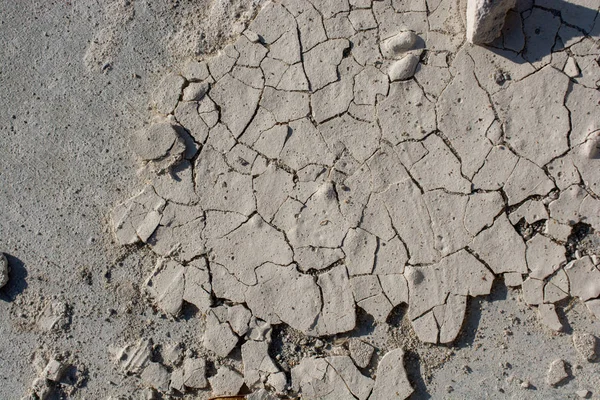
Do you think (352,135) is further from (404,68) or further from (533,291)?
(533,291)

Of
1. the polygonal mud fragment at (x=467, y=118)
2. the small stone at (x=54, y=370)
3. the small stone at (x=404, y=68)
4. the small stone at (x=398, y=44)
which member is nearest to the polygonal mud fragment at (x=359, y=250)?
the polygonal mud fragment at (x=467, y=118)

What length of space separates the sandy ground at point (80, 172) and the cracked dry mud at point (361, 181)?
4.4 inches

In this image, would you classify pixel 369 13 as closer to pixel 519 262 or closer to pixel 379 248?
pixel 379 248

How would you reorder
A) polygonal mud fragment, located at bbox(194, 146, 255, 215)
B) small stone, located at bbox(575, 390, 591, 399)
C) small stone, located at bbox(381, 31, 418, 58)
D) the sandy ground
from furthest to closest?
the sandy ground, polygonal mud fragment, located at bbox(194, 146, 255, 215), small stone, located at bbox(381, 31, 418, 58), small stone, located at bbox(575, 390, 591, 399)

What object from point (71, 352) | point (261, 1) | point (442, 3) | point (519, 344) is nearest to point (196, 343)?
point (71, 352)

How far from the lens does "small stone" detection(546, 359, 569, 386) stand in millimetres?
2889

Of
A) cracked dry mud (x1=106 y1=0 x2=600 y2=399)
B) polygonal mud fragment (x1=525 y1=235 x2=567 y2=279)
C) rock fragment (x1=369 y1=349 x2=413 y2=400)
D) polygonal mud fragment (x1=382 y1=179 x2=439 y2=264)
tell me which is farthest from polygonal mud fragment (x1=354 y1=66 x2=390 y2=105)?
rock fragment (x1=369 y1=349 x2=413 y2=400)

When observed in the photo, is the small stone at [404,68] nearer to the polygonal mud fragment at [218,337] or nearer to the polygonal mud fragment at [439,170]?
the polygonal mud fragment at [439,170]

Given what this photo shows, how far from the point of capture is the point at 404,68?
3.00m

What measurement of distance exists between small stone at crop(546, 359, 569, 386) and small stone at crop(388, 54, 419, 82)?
1.54 metres

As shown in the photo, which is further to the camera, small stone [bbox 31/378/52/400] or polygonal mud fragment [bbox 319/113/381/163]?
small stone [bbox 31/378/52/400]

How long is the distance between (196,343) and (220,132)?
109cm

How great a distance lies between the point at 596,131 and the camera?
2.86 metres

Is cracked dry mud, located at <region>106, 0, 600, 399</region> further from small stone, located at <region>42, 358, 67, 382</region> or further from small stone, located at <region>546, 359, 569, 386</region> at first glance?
small stone, located at <region>42, 358, 67, 382</region>
